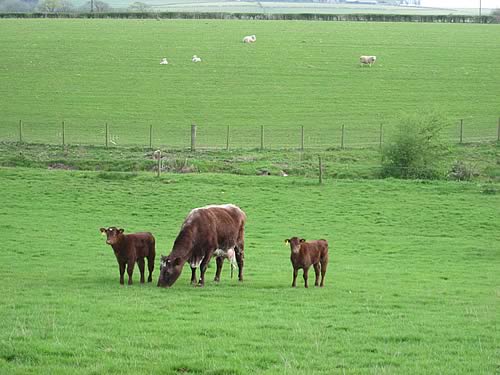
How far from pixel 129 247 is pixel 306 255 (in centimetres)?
401

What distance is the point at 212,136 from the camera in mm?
54438

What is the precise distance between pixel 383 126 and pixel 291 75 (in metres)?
18.0

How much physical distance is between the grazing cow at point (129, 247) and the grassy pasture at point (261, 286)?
1.94 ft

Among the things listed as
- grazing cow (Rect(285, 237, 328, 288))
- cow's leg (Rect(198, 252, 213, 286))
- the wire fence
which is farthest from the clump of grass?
grazing cow (Rect(285, 237, 328, 288))

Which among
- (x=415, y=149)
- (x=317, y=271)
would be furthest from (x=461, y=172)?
(x=317, y=271)

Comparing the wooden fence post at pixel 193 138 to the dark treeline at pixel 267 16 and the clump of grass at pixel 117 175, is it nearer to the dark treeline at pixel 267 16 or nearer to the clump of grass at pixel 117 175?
the clump of grass at pixel 117 175

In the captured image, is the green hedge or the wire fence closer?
the wire fence

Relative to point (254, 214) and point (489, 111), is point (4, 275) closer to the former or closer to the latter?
point (254, 214)

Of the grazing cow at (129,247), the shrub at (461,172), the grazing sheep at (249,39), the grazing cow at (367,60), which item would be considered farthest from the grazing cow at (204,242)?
the grazing sheep at (249,39)

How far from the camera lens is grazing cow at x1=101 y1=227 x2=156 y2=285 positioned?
66.3ft

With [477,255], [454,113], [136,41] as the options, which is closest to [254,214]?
[477,255]

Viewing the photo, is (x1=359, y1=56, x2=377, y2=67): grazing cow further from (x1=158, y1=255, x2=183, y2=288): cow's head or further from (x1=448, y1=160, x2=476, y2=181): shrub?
(x1=158, y1=255, x2=183, y2=288): cow's head

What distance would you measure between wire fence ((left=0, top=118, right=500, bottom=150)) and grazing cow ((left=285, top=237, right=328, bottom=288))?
28.5 m

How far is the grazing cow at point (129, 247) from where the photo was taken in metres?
20.2
